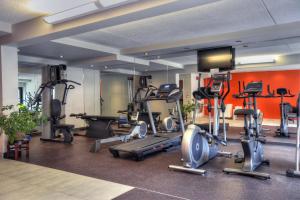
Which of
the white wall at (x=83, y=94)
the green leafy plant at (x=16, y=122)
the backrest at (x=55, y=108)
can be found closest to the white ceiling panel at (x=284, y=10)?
the green leafy plant at (x=16, y=122)

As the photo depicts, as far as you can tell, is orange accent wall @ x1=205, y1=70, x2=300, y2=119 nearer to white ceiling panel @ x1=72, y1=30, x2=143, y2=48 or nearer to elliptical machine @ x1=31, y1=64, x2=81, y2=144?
white ceiling panel @ x1=72, y1=30, x2=143, y2=48

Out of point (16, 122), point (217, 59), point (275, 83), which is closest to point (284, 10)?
point (217, 59)

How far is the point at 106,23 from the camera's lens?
363 centimetres

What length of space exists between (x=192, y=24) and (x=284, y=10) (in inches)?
62.8

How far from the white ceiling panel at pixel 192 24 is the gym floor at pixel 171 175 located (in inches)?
103

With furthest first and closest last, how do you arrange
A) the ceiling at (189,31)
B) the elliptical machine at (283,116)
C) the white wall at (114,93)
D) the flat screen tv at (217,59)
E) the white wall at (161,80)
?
1. the white wall at (161,80)
2. the white wall at (114,93)
3. the elliptical machine at (283,116)
4. the flat screen tv at (217,59)
5. the ceiling at (189,31)

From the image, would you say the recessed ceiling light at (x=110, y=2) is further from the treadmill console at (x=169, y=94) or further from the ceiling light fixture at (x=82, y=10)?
the treadmill console at (x=169, y=94)

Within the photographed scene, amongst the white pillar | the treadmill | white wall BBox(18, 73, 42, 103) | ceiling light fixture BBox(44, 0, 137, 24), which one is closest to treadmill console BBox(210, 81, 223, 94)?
the treadmill

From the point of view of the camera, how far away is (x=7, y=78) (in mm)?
4871

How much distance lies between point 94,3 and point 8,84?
2.87 m

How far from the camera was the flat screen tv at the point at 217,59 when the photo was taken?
19.3 feet

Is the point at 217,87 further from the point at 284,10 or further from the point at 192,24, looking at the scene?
the point at 284,10

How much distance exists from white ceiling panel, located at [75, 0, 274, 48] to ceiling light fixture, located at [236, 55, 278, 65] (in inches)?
120

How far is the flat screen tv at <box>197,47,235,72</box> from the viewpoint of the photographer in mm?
5891
